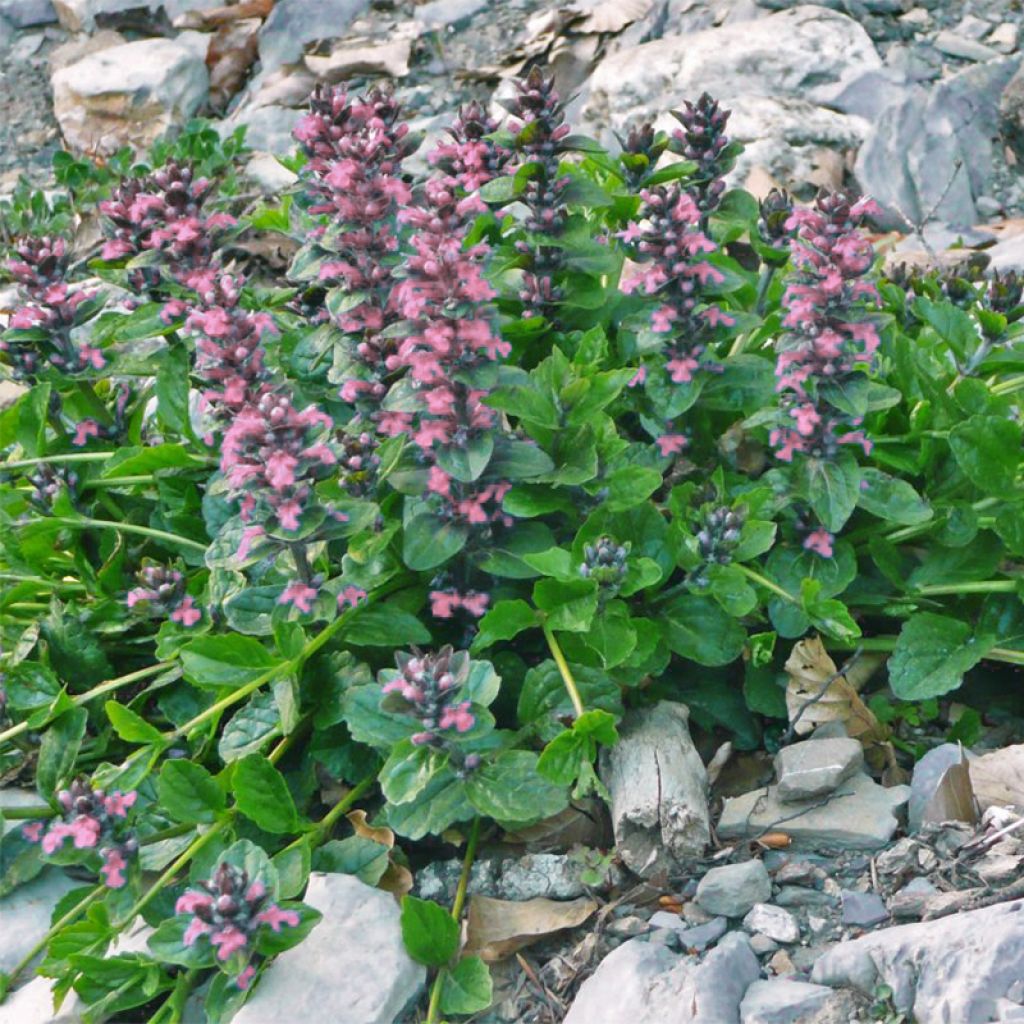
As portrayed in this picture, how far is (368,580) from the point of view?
10.9ft

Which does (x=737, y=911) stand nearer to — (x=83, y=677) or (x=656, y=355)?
(x=656, y=355)

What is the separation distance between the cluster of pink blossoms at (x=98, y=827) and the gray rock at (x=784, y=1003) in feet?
4.87

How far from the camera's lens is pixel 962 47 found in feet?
23.0

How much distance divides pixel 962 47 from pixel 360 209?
507 centimetres

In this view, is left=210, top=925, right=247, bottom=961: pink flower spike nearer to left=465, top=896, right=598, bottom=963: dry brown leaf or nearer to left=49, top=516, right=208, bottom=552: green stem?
left=465, top=896, right=598, bottom=963: dry brown leaf

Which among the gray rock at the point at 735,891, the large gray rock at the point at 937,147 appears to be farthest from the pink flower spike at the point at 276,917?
the large gray rock at the point at 937,147

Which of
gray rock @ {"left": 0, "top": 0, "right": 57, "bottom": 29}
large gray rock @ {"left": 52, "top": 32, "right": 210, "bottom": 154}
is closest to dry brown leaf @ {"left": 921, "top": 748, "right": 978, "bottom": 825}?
large gray rock @ {"left": 52, "top": 32, "right": 210, "bottom": 154}

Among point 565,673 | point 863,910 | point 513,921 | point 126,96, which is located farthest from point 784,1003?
point 126,96

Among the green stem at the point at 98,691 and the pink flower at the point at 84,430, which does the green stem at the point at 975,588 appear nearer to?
the green stem at the point at 98,691

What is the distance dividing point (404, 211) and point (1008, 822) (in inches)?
79.1

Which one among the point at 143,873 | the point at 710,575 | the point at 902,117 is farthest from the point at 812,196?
the point at 143,873

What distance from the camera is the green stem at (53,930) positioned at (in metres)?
3.17

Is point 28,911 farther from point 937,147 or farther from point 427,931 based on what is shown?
point 937,147

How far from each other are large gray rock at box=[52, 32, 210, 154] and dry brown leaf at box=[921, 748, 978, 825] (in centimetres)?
599
